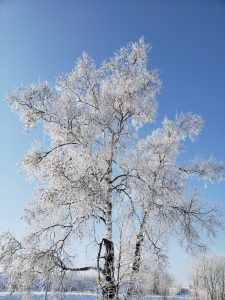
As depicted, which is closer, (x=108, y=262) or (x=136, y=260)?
(x=108, y=262)

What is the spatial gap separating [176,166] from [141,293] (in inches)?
153

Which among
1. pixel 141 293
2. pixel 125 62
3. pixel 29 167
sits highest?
pixel 125 62

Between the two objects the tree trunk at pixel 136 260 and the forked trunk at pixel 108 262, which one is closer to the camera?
the forked trunk at pixel 108 262

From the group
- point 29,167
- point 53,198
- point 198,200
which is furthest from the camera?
point 198,200

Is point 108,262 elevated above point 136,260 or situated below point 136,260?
below

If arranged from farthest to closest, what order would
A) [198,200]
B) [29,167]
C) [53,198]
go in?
1. [198,200]
2. [29,167]
3. [53,198]

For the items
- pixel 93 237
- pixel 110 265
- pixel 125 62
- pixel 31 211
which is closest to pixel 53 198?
pixel 31 211

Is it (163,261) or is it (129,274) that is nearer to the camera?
(129,274)

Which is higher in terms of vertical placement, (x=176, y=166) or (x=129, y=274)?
(x=176, y=166)

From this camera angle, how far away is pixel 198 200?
38.5ft

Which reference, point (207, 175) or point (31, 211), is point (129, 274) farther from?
point (207, 175)

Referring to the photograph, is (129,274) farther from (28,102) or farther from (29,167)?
(28,102)

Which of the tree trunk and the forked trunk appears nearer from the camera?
the forked trunk

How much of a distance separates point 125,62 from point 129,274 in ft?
19.9
